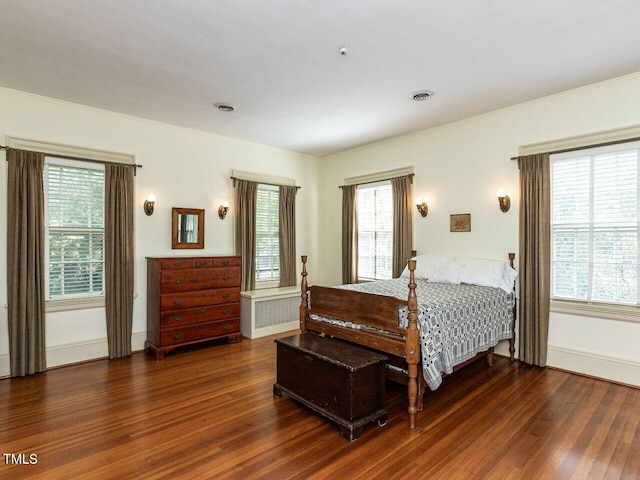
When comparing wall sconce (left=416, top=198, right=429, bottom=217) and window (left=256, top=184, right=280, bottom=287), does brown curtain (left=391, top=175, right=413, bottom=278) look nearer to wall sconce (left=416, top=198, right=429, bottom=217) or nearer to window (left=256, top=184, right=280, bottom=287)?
wall sconce (left=416, top=198, right=429, bottom=217)

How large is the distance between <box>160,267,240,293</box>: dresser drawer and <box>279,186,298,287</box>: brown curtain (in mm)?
1174

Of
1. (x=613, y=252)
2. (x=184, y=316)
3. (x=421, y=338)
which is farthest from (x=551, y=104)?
(x=184, y=316)

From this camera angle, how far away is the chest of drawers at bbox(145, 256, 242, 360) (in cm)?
431

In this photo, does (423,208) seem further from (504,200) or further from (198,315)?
(198,315)

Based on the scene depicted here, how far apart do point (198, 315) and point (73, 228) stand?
1738 millimetres

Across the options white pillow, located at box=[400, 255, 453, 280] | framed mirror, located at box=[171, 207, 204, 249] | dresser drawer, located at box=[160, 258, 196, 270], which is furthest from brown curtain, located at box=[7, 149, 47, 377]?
white pillow, located at box=[400, 255, 453, 280]

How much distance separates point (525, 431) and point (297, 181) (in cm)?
477

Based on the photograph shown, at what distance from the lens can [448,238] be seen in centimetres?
478

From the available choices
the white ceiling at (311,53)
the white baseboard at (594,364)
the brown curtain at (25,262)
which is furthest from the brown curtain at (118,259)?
the white baseboard at (594,364)

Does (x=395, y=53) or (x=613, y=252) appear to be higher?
(x=395, y=53)

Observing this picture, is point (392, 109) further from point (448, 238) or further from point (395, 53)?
point (448, 238)

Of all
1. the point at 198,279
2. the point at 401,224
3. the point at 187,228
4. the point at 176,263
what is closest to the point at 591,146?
the point at 401,224

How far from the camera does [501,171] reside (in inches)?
169

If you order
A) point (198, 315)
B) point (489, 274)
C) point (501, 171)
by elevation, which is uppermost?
point (501, 171)
